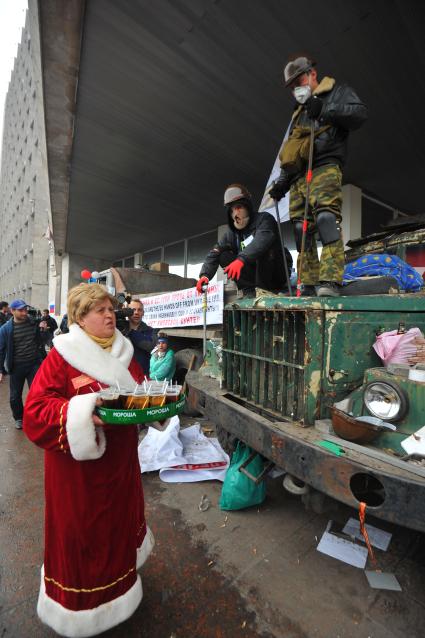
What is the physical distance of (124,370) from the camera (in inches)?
61.4

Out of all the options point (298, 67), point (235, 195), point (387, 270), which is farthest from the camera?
point (235, 195)

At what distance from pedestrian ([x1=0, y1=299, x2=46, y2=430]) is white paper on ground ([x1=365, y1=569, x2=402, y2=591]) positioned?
4652mm

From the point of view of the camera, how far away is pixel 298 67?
2.69 m

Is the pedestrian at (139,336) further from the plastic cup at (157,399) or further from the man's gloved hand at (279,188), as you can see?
the plastic cup at (157,399)

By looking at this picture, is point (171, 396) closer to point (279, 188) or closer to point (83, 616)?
point (83, 616)

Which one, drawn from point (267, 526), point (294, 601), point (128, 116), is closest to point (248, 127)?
point (128, 116)

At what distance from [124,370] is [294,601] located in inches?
61.7

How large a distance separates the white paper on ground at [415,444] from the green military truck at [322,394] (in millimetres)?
33

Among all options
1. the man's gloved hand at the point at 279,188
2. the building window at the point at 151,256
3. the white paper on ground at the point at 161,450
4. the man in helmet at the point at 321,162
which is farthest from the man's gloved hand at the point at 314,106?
the building window at the point at 151,256

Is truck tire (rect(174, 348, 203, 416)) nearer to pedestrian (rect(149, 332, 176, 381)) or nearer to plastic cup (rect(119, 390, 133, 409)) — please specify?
pedestrian (rect(149, 332, 176, 381))

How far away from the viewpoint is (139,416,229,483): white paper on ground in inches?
121

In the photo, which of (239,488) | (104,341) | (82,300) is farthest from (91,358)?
(239,488)

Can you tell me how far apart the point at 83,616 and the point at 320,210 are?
2822mm

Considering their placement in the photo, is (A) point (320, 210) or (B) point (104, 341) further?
(A) point (320, 210)
